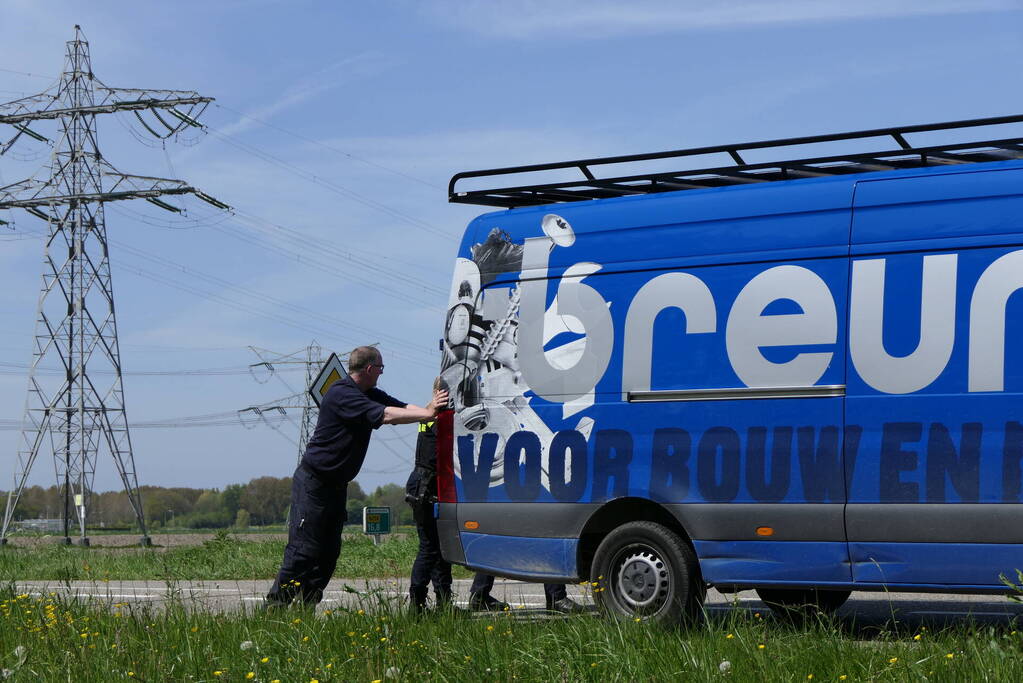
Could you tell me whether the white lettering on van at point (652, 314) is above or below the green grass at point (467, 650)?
above

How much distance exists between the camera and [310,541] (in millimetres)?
8492

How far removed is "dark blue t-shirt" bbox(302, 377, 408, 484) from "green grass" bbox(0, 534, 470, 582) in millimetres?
4171

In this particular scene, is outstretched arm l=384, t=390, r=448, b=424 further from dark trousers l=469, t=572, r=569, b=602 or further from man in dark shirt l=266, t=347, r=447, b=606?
dark trousers l=469, t=572, r=569, b=602

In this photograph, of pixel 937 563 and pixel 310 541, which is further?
pixel 310 541

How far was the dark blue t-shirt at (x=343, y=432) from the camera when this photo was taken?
8570 mm

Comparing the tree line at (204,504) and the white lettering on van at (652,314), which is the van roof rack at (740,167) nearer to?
the white lettering on van at (652,314)

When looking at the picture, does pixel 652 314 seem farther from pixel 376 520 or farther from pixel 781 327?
pixel 376 520

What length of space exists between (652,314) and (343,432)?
217 centimetres

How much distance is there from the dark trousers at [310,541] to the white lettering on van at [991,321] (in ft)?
13.2

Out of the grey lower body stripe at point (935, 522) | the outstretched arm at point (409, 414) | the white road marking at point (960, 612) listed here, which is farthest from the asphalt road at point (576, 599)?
the outstretched arm at point (409, 414)

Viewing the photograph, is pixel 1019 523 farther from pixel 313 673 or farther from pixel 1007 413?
pixel 313 673

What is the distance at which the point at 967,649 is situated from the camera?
5.93 m

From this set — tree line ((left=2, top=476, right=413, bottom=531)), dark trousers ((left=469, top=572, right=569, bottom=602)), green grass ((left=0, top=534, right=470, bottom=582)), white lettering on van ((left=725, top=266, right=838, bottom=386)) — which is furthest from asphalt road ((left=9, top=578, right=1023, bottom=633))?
tree line ((left=2, top=476, right=413, bottom=531))

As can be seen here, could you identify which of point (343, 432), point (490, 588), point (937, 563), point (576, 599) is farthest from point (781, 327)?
point (576, 599)
